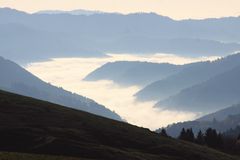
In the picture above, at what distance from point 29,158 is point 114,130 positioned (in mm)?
44944

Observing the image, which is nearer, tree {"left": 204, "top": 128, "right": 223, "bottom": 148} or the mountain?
the mountain

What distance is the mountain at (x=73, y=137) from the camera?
3477 inches

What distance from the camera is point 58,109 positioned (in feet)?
415

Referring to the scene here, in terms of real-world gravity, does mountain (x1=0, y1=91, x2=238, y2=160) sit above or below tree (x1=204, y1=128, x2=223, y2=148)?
below

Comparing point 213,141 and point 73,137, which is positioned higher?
point 213,141

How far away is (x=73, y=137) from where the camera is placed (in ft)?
320

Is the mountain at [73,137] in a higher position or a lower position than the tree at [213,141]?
lower

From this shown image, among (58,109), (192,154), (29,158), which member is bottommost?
(29,158)

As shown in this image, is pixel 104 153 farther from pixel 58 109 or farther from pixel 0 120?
pixel 58 109

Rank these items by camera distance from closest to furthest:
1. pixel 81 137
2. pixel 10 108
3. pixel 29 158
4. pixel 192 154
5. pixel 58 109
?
pixel 29 158 < pixel 81 137 < pixel 192 154 < pixel 10 108 < pixel 58 109

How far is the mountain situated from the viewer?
88312 millimetres

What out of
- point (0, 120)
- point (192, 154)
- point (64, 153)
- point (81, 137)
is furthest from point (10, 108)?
point (192, 154)

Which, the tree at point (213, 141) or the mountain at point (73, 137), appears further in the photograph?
the tree at point (213, 141)

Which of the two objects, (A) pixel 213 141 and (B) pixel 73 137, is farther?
(A) pixel 213 141
